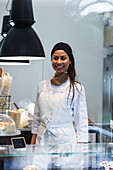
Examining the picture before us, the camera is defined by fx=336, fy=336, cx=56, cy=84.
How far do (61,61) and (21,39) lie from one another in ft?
1.13

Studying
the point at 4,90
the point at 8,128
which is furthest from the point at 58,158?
the point at 4,90

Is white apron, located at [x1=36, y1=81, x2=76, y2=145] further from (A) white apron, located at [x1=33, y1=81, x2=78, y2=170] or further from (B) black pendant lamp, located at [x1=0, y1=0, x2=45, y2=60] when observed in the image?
(B) black pendant lamp, located at [x1=0, y1=0, x2=45, y2=60]

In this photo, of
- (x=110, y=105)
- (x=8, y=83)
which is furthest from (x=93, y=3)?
(x=8, y=83)

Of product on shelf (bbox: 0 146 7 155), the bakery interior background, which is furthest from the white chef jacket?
the bakery interior background

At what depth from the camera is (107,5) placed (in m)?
5.24

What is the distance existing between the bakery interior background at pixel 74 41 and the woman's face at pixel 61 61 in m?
2.39

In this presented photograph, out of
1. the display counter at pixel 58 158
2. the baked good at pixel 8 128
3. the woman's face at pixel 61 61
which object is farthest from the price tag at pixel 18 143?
the woman's face at pixel 61 61

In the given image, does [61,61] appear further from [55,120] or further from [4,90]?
[4,90]

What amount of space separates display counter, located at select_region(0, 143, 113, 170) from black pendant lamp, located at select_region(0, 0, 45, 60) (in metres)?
0.89

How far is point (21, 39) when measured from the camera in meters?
2.36

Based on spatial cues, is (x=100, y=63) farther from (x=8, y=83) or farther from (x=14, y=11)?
(x=14, y=11)

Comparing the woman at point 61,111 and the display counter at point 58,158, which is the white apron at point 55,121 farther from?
the display counter at point 58,158

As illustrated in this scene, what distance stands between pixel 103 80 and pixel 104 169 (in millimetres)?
3621

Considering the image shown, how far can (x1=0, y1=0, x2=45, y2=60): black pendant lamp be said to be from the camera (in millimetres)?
2322
